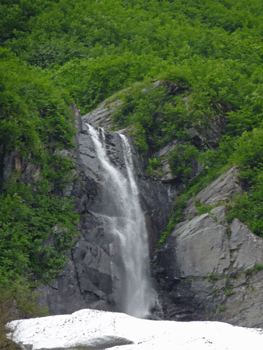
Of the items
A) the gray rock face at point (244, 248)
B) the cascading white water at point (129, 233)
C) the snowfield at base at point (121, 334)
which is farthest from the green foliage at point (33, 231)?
the gray rock face at point (244, 248)

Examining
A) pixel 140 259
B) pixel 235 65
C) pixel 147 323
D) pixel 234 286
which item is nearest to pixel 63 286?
pixel 140 259

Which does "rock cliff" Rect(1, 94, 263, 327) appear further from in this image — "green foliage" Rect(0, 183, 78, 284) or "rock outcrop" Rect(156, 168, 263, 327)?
"green foliage" Rect(0, 183, 78, 284)

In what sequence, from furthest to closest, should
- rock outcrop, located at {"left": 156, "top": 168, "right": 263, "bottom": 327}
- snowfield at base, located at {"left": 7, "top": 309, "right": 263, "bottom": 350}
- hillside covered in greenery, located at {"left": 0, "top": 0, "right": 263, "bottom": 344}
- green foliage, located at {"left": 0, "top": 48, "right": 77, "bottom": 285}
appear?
hillside covered in greenery, located at {"left": 0, "top": 0, "right": 263, "bottom": 344}, rock outcrop, located at {"left": 156, "top": 168, "right": 263, "bottom": 327}, green foliage, located at {"left": 0, "top": 48, "right": 77, "bottom": 285}, snowfield at base, located at {"left": 7, "top": 309, "right": 263, "bottom": 350}

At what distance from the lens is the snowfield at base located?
848cm

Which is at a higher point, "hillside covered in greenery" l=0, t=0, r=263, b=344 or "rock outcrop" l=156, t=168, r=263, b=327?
"hillside covered in greenery" l=0, t=0, r=263, b=344

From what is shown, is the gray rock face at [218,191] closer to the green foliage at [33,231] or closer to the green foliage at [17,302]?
the green foliage at [33,231]

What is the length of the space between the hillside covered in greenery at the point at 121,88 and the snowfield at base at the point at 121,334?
2.86 m

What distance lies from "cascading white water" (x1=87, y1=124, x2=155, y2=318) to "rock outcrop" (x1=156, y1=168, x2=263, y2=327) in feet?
2.46

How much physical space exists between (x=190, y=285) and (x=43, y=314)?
5.94 m

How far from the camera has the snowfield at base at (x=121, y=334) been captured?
27.8ft

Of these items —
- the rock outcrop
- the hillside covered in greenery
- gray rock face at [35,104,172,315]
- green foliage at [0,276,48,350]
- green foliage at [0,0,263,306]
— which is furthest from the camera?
green foliage at [0,0,263,306]

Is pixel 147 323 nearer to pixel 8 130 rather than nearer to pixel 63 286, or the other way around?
pixel 63 286

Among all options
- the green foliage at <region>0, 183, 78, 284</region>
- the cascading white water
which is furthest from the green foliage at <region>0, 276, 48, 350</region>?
the cascading white water

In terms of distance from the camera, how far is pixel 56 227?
14.9 m
